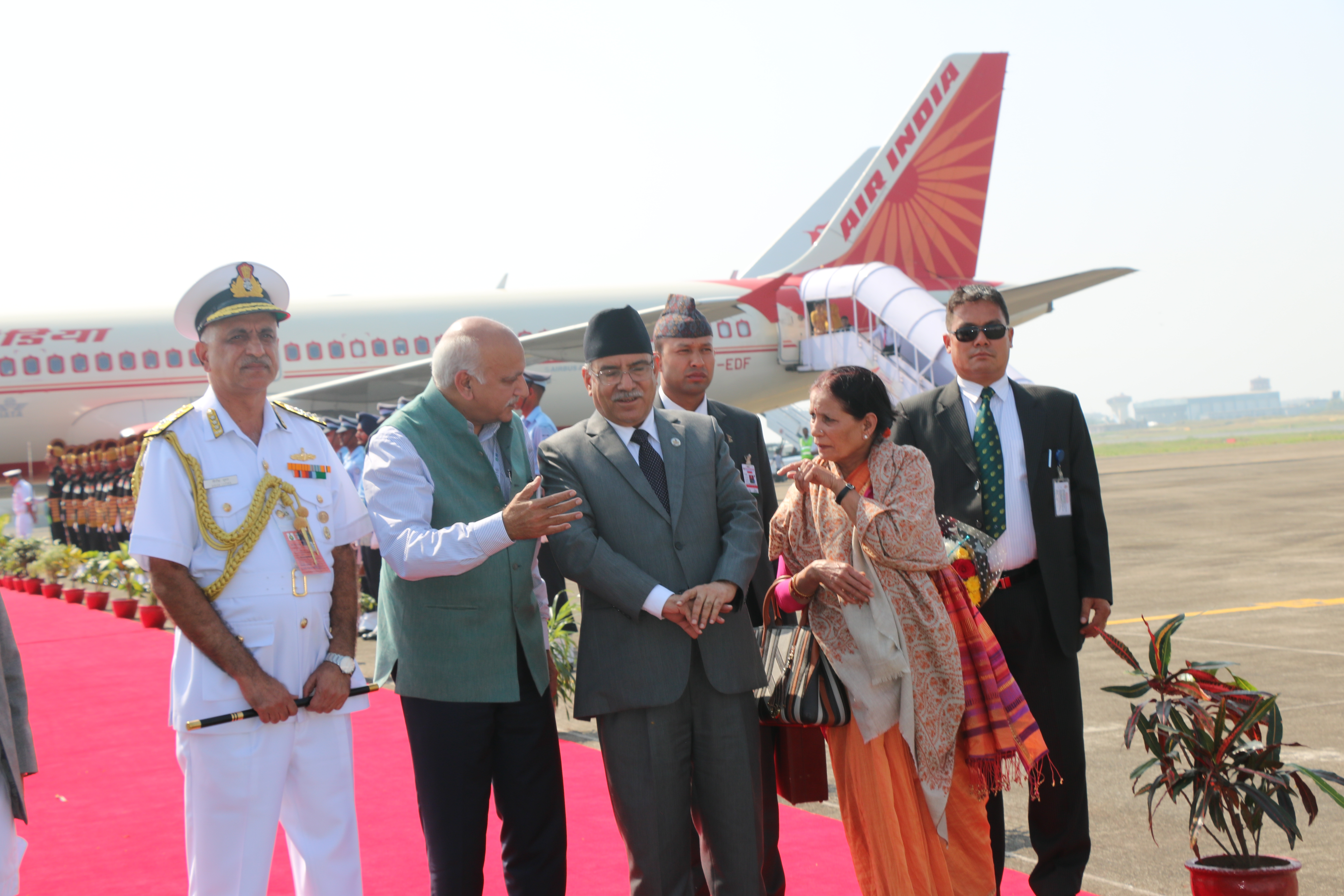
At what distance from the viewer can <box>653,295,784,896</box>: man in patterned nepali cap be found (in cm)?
314

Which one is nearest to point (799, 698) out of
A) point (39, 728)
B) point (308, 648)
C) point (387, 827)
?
point (308, 648)

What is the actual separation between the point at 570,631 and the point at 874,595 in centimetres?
327

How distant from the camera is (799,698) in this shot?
2633 millimetres

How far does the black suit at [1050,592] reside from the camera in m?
2.97

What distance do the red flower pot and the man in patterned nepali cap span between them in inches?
41.8

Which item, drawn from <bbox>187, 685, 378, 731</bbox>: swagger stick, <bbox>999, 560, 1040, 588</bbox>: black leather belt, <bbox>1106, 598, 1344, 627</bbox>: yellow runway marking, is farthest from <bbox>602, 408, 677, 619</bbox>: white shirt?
<bbox>1106, 598, 1344, 627</bbox>: yellow runway marking

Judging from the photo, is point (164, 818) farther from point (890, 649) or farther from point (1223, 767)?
point (1223, 767)

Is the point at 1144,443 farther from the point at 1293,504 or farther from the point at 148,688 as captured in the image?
the point at 148,688

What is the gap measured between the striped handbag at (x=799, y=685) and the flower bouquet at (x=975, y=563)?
0.45 meters

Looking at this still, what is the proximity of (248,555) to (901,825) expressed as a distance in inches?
64.3

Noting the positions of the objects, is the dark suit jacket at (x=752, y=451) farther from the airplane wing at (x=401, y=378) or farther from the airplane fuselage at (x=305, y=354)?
the airplane fuselage at (x=305, y=354)

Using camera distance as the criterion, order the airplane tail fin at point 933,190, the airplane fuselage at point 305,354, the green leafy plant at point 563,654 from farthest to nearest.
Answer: the airplane tail fin at point 933,190
the airplane fuselage at point 305,354
the green leafy plant at point 563,654

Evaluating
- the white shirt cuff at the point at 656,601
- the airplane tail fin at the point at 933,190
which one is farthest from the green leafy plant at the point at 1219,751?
the airplane tail fin at the point at 933,190

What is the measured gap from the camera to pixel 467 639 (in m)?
2.53
